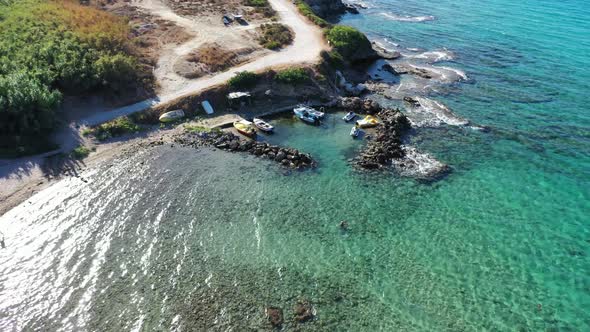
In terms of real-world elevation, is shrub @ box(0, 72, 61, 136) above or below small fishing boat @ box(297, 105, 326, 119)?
above

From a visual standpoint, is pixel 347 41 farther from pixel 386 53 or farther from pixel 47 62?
pixel 47 62

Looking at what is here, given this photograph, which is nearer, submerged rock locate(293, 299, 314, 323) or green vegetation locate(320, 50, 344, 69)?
submerged rock locate(293, 299, 314, 323)

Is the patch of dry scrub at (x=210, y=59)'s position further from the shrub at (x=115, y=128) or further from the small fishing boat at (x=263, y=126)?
the small fishing boat at (x=263, y=126)

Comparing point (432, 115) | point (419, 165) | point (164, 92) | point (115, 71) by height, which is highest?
point (115, 71)

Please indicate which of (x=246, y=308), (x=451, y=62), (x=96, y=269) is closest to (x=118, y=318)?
(x=96, y=269)

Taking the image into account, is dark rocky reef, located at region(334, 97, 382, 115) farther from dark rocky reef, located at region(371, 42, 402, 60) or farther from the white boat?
dark rocky reef, located at region(371, 42, 402, 60)

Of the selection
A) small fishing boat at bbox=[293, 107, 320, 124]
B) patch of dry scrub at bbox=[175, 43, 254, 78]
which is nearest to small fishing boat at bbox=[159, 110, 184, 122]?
patch of dry scrub at bbox=[175, 43, 254, 78]

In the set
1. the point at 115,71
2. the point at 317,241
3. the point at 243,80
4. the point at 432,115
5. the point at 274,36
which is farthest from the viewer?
the point at 274,36

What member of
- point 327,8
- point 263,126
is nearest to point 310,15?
point 327,8
